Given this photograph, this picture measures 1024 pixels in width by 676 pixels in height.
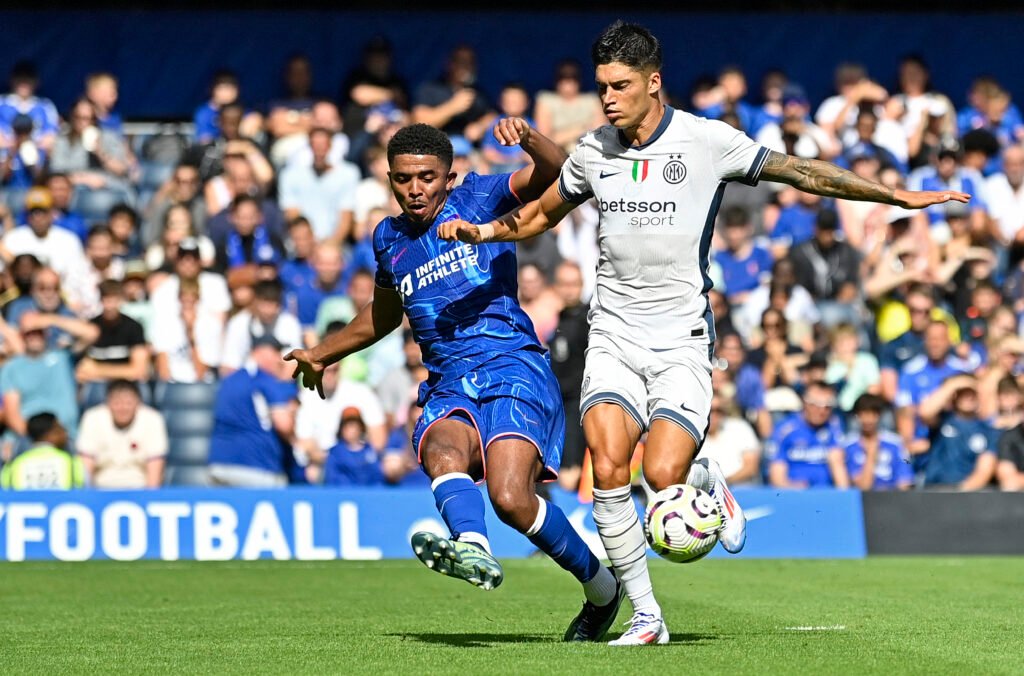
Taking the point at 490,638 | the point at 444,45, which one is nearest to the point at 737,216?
the point at 444,45

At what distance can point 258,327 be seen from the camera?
16.3 meters

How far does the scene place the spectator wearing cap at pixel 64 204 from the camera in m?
17.9

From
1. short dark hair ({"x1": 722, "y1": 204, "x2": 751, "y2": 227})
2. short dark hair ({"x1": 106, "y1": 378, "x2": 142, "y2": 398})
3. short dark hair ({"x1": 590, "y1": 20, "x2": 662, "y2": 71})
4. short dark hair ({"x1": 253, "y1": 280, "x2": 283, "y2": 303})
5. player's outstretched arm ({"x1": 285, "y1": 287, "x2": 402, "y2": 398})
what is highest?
short dark hair ({"x1": 590, "y1": 20, "x2": 662, "y2": 71})

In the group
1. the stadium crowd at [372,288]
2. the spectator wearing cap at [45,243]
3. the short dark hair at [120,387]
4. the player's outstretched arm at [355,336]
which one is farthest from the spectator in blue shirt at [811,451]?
the player's outstretched arm at [355,336]

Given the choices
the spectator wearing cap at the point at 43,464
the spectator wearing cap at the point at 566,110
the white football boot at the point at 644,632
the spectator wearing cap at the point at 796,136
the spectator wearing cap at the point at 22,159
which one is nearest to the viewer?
the white football boot at the point at 644,632

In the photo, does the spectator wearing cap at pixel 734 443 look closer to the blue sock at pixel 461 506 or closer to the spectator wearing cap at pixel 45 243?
the spectator wearing cap at pixel 45 243

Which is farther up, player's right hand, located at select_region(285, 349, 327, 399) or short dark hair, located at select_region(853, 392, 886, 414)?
player's right hand, located at select_region(285, 349, 327, 399)

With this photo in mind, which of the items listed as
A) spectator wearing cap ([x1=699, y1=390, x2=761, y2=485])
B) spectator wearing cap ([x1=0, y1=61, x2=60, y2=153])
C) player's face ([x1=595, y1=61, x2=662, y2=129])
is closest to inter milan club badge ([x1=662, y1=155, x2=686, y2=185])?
player's face ([x1=595, y1=61, x2=662, y2=129])

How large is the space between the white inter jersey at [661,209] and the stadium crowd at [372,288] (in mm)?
7219

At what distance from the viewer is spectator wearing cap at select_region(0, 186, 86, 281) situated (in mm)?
17328

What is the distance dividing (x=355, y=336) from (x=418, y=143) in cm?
116

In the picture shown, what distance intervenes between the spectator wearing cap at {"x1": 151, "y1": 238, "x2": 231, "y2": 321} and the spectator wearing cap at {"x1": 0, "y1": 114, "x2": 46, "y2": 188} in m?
2.67

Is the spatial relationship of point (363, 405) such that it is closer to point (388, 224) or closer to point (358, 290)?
point (358, 290)

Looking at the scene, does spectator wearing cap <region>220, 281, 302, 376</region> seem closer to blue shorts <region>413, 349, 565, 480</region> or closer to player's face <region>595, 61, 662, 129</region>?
blue shorts <region>413, 349, 565, 480</region>
